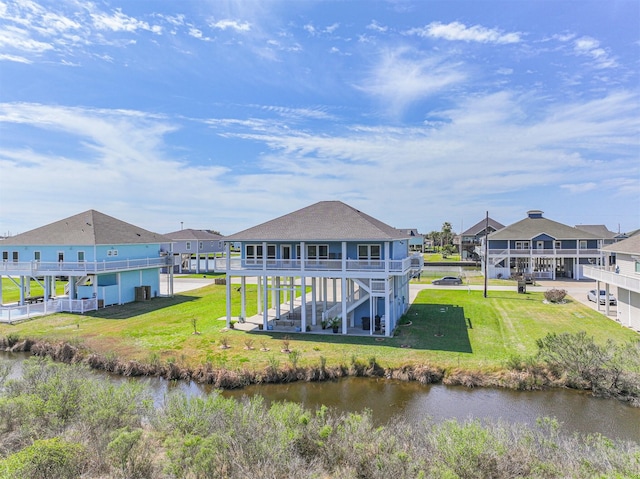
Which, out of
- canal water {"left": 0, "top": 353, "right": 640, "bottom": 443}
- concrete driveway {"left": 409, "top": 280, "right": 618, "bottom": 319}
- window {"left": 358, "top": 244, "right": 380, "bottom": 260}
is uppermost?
window {"left": 358, "top": 244, "right": 380, "bottom": 260}

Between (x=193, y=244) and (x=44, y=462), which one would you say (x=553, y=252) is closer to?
(x=193, y=244)

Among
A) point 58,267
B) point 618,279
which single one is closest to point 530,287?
point 618,279

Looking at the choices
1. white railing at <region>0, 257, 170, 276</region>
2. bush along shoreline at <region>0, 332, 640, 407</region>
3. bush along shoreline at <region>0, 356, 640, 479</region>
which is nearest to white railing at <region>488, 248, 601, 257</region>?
bush along shoreline at <region>0, 332, 640, 407</region>

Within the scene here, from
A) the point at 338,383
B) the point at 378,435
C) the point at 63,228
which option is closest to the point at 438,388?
the point at 338,383

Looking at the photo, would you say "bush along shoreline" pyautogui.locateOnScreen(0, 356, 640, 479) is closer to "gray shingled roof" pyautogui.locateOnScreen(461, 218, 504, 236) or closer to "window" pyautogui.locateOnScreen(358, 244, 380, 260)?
"window" pyautogui.locateOnScreen(358, 244, 380, 260)

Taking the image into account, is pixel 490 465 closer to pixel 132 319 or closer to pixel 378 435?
pixel 378 435

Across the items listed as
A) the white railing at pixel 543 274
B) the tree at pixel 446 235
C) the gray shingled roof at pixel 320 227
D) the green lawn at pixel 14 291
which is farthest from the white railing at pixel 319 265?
the tree at pixel 446 235
